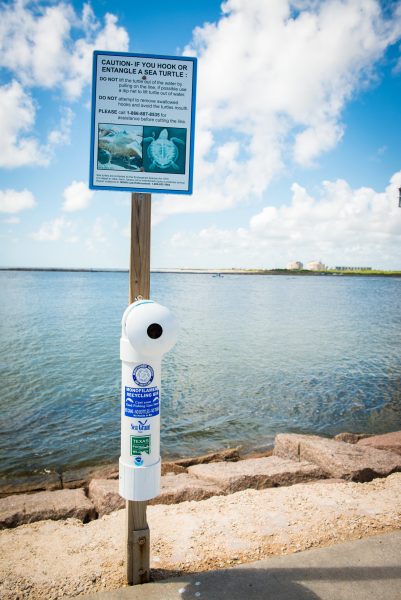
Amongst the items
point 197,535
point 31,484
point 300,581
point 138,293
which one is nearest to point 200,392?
point 31,484

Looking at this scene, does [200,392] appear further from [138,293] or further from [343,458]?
[138,293]

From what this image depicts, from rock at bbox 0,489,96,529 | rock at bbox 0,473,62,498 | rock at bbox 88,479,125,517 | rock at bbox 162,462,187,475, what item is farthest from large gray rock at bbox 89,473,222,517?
rock at bbox 0,473,62,498

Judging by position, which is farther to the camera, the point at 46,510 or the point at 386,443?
the point at 386,443

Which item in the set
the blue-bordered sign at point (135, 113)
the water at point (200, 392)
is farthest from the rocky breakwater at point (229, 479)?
A: the blue-bordered sign at point (135, 113)

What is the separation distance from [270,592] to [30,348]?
711 inches

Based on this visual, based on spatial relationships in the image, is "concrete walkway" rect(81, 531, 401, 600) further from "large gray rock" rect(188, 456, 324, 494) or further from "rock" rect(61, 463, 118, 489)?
"rock" rect(61, 463, 118, 489)

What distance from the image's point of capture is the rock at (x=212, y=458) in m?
7.86

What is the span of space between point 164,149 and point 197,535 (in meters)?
3.28

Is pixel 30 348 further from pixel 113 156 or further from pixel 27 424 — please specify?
pixel 113 156

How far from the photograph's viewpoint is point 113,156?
3.21 m

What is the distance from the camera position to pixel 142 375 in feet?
9.86

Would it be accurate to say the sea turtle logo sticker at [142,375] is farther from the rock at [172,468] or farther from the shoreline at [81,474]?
the shoreline at [81,474]

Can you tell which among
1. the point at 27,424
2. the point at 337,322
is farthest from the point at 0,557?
the point at 337,322

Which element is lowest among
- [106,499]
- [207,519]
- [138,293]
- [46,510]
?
[46,510]
